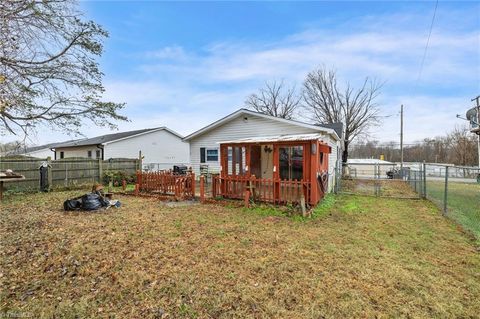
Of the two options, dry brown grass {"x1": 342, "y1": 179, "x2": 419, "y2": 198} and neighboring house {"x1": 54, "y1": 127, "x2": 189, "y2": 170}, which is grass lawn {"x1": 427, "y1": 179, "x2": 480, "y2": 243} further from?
neighboring house {"x1": 54, "y1": 127, "x2": 189, "y2": 170}

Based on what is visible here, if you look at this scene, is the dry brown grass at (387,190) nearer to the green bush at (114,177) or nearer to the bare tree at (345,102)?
the bare tree at (345,102)

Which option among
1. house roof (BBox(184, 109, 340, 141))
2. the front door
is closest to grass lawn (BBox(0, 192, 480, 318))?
the front door

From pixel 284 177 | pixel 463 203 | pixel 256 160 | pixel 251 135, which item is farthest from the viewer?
pixel 251 135

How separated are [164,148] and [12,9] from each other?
18.9m

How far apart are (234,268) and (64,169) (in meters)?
13.0

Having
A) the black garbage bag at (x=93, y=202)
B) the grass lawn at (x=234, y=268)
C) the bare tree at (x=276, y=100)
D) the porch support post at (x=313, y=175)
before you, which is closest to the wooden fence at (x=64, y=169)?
the grass lawn at (x=234, y=268)

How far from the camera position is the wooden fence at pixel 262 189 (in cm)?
831

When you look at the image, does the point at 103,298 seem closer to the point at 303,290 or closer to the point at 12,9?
the point at 303,290

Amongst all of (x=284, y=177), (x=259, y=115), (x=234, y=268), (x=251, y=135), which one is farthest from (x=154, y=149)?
(x=234, y=268)

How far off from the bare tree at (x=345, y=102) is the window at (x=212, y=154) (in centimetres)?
1727

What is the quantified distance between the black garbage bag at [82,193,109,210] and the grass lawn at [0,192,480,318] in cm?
90

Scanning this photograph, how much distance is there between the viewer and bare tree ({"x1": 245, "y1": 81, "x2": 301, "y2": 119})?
116ft

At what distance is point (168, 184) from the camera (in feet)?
36.0

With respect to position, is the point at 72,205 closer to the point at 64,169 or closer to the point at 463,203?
the point at 64,169
